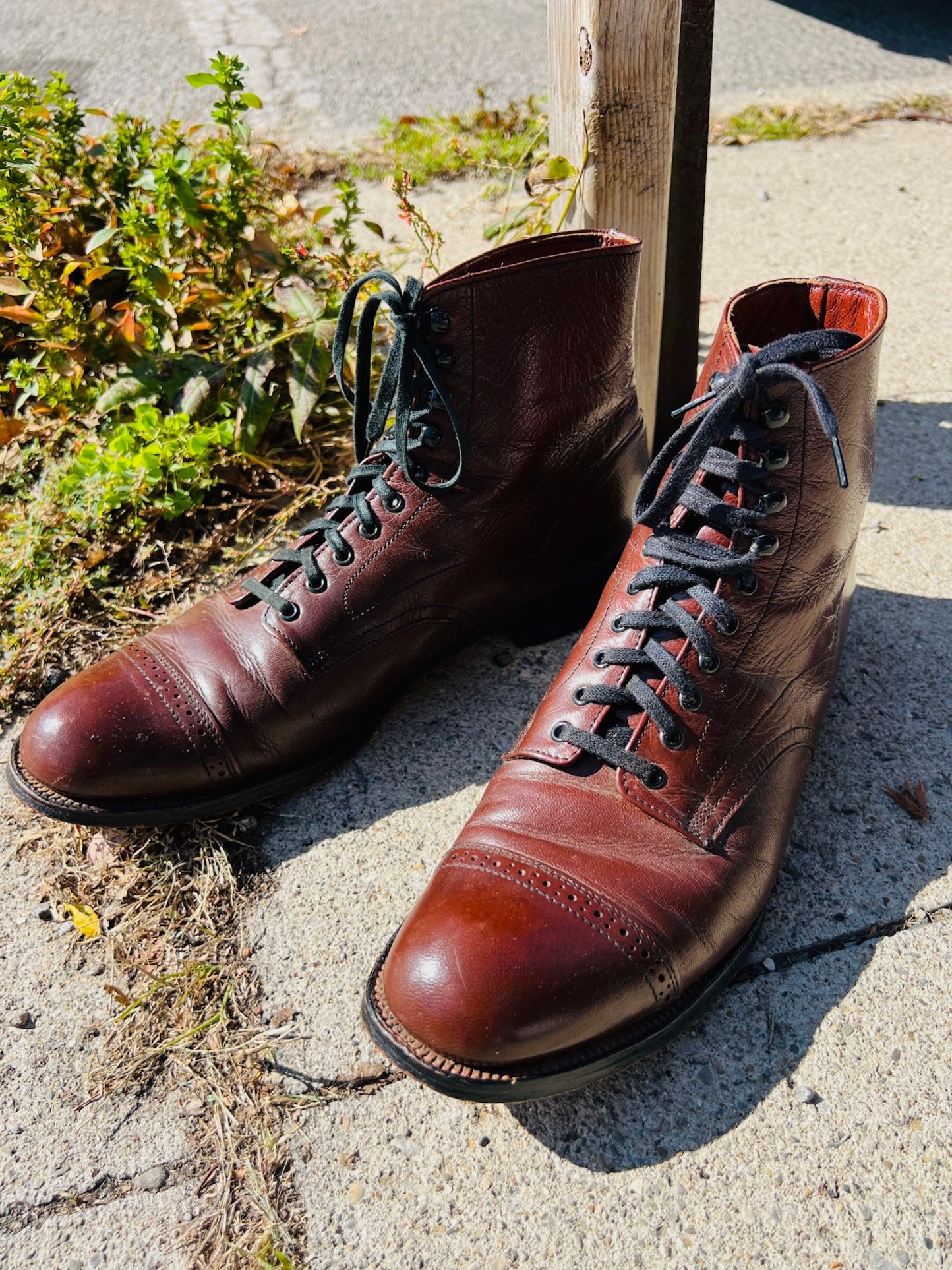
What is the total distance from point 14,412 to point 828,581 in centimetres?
223

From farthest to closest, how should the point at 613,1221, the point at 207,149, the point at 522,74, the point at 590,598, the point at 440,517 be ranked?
the point at 522,74, the point at 207,149, the point at 590,598, the point at 440,517, the point at 613,1221

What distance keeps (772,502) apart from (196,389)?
1628mm

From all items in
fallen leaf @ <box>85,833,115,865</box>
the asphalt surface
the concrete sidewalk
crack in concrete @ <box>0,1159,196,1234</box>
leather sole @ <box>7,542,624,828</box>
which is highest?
the asphalt surface

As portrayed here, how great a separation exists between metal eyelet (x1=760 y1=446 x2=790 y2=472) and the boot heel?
0.64m

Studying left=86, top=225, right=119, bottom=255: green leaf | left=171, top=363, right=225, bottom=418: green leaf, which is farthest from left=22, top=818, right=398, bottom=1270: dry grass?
left=86, top=225, right=119, bottom=255: green leaf

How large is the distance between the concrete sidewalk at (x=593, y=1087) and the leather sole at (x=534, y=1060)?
0.30 feet

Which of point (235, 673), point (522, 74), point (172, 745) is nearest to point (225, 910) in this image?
point (172, 745)

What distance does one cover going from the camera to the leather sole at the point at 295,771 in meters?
1.62

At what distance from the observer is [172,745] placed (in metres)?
1.62

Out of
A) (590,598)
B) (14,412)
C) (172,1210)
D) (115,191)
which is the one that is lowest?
(172,1210)

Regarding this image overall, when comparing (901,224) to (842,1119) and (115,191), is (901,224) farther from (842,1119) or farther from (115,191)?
(842,1119)

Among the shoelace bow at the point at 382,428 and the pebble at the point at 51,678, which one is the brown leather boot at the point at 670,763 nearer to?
the shoelace bow at the point at 382,428

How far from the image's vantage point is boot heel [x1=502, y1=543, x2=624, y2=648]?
6.63 feet

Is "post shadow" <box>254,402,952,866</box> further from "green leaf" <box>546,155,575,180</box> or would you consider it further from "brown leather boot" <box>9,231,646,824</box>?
"green leaf" <box>546,155,575,180</box>
